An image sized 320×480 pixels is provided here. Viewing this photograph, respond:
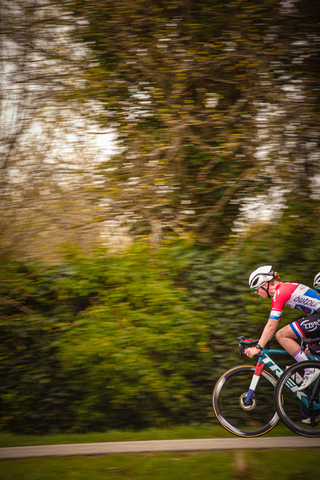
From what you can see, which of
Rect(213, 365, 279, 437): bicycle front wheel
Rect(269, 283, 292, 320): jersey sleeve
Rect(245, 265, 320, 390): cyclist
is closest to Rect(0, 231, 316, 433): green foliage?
Rect(213, 365, 279, 437): bicycle front wheel

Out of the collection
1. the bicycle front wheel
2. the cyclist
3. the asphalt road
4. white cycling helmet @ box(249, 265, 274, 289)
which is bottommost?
the bicycle front wheel

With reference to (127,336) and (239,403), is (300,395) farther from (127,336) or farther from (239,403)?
(127,336)

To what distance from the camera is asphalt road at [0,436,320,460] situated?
4301mm

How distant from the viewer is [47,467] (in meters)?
4.00

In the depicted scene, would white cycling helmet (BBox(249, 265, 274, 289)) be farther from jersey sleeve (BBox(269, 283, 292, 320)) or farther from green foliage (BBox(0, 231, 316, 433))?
green foliage (BBox(0, 231, 316, 433))

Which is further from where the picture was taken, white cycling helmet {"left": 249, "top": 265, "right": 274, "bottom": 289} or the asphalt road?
white cycling helmet {"left": 249, "top": 265, "right": 274, "bottom": 289}

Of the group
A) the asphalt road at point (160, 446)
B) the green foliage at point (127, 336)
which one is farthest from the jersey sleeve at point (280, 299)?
the asphalt road at point (160, 446)

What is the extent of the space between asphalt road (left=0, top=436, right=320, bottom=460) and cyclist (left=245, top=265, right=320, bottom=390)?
645mm

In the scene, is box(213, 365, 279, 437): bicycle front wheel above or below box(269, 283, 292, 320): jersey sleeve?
below

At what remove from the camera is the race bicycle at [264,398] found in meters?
4.46

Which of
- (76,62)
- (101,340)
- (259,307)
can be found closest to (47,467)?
(101,340)

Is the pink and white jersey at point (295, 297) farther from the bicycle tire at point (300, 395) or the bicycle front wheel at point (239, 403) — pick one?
the bicycle front wheel at point (239, 403)

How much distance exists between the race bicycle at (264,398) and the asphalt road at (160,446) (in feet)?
0.44

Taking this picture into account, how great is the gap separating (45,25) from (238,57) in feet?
12.1
